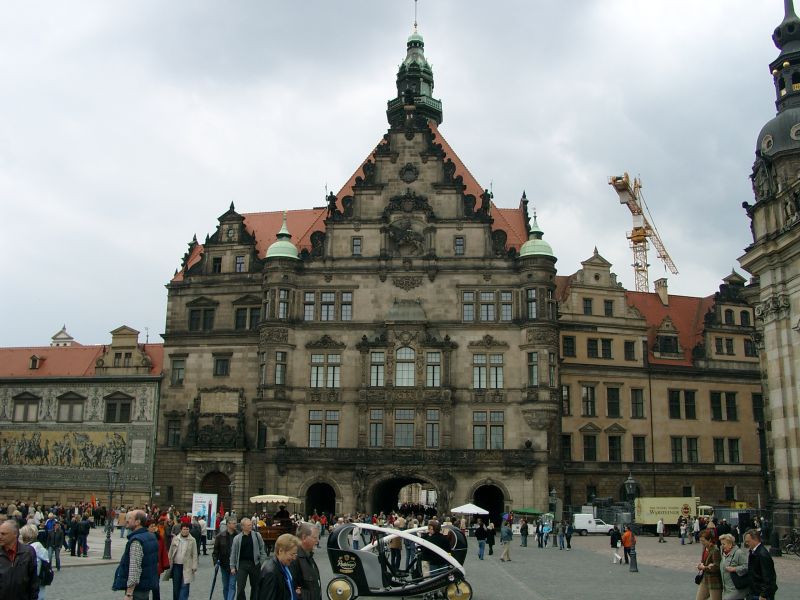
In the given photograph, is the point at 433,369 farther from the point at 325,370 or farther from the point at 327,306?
the point at 327,306

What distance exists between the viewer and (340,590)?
17.5 m

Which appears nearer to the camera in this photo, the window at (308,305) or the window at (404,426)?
the window at (404,426)

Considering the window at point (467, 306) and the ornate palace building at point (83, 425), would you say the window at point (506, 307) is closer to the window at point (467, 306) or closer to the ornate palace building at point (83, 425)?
the window at point (467, 306)

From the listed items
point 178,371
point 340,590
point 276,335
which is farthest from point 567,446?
point 340,590

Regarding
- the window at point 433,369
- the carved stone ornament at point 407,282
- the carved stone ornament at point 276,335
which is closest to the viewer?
the window at point 433,369

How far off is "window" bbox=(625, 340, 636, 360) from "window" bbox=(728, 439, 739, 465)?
30.4 ft

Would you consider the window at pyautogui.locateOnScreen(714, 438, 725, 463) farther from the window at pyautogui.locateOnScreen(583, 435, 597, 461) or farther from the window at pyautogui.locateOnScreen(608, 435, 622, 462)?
the window at pyautogui.locateOnScreen(583, 435, 597, 461)

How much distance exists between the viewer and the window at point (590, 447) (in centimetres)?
6020

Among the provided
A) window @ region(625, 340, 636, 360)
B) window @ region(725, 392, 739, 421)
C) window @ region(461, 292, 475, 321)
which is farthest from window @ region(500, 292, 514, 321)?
window @ region(725, 392, 739, 421)

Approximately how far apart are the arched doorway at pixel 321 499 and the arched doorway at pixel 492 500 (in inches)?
358

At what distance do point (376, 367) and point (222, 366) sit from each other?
10943 millimetres

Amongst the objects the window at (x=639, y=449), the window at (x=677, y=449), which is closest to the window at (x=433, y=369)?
the window at (x=639, y=449)

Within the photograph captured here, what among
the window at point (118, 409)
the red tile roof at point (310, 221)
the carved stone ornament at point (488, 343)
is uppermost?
the red tile roof at point (310, 221)

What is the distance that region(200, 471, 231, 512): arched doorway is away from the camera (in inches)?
2140
